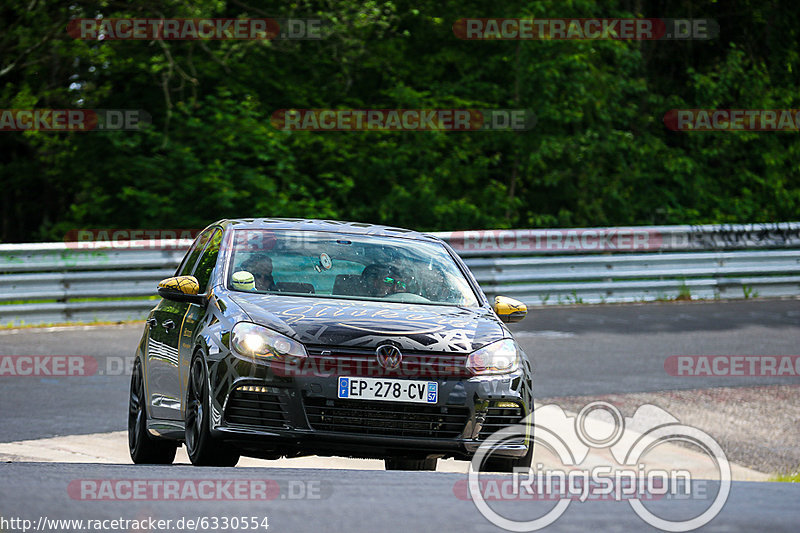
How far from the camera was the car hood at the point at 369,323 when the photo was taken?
270 inches

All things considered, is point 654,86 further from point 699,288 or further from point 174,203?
→ point 174,203

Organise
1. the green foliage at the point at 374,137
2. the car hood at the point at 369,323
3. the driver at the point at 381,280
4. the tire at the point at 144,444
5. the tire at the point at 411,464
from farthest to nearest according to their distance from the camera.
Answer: the green foliage at the point at 374,137
the tire at the point at 411,464
the tire at the point at 144,444
the driver at the point at 381,280
the car hood at the point at 369,323

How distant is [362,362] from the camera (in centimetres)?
680

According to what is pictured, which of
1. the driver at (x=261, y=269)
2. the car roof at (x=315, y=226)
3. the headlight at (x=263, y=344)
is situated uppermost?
the car roof at (x=315, y=226)

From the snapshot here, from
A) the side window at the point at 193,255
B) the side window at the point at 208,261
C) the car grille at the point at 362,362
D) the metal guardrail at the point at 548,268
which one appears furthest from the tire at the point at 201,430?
the metal guardrail at the point at 548,268

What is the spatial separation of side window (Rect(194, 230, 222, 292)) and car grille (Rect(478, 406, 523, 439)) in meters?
1.98

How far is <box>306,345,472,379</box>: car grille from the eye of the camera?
6.78 meters

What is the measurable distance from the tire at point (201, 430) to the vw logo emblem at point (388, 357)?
2.99 feet

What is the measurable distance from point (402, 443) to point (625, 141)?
1918 centimetres

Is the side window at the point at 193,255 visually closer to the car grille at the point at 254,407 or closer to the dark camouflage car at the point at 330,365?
the dark camouflage car at the point at 330,365

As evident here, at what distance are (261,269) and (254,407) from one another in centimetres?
128

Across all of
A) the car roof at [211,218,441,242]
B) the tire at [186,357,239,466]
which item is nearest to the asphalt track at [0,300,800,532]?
the tire at [186,357,239,466]

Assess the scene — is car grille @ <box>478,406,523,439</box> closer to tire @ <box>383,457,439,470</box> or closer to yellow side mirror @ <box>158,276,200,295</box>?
tire @ <box>383,457,439,470</box>

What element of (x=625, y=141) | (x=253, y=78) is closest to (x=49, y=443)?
(x=253, y=78)
